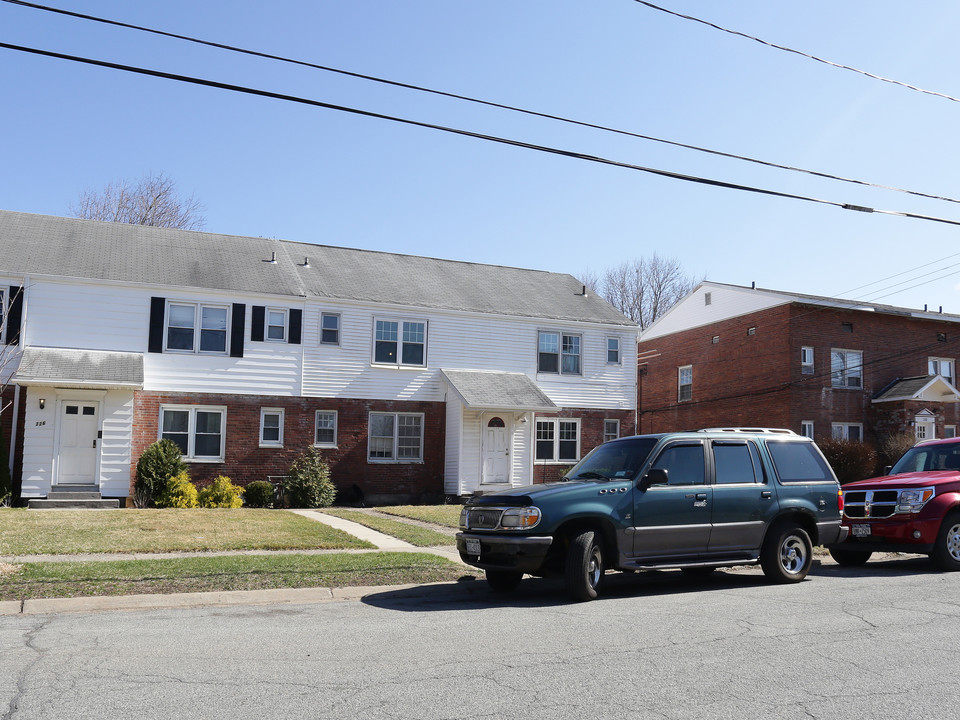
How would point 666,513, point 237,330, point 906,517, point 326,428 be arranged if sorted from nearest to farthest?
point 666,513
point 906,517
point 237,330
point 326,428

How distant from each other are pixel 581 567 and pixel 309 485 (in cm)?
1444

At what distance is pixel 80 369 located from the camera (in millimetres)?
20922

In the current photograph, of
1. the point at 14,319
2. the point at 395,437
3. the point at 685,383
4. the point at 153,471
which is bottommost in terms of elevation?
the point at 153,471

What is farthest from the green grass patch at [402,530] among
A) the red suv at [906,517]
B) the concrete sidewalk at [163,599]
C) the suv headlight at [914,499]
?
the suv headlight at [914,499]

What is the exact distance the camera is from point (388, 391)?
25.2m

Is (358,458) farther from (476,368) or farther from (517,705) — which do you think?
(517,705)

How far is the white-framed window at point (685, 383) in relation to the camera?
121ft

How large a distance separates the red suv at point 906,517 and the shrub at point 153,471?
15625 millimetres

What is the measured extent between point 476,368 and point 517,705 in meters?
21.1

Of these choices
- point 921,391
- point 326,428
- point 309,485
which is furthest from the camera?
point 921,391

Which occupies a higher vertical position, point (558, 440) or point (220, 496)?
point (558, 440)

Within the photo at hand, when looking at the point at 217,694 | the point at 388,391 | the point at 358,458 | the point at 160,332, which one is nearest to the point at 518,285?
the point at 388,391

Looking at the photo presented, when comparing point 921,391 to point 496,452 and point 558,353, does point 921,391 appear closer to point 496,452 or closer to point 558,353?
point 558,353

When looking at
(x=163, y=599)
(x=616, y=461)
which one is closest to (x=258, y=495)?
(x=163, y=599)
